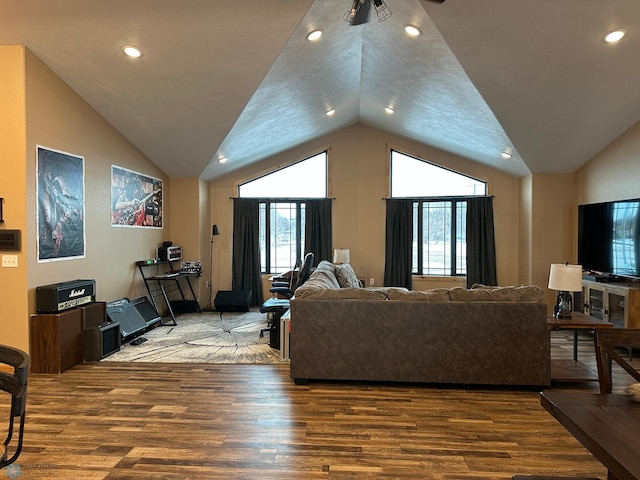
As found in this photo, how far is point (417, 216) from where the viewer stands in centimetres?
810

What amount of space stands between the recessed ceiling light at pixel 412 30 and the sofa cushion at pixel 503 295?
2.49 meters

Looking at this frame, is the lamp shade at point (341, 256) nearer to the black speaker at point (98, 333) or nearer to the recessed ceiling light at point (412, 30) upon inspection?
the black speaker at point (98, 333)

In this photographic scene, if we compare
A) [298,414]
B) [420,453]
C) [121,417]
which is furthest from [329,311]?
[121,417]

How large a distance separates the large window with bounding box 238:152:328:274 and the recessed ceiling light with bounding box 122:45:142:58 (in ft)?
14.0

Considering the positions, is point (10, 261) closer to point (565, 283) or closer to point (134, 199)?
point (134, 199)

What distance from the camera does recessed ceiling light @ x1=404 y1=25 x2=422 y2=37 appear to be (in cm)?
396

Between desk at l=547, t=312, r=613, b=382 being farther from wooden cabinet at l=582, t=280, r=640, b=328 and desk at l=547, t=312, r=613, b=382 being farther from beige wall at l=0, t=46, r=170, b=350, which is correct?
beige wall at l=0, t=46, r=170, b=350

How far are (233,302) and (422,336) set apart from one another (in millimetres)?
4480

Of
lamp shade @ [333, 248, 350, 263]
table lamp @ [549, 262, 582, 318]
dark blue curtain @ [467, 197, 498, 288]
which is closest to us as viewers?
table lamp @ [549, 262, 582, 318]

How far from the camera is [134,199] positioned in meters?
6.20

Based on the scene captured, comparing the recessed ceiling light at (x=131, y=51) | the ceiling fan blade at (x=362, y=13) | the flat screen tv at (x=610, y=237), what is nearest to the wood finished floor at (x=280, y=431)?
the flat screen tv at (x=610, y=237)

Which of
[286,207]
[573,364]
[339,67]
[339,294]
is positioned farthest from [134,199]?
[573,364]

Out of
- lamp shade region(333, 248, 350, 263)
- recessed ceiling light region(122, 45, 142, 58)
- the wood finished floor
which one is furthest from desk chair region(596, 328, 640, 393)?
lamp shade region(333, 248, 350, 263)

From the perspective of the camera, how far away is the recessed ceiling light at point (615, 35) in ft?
11.5
